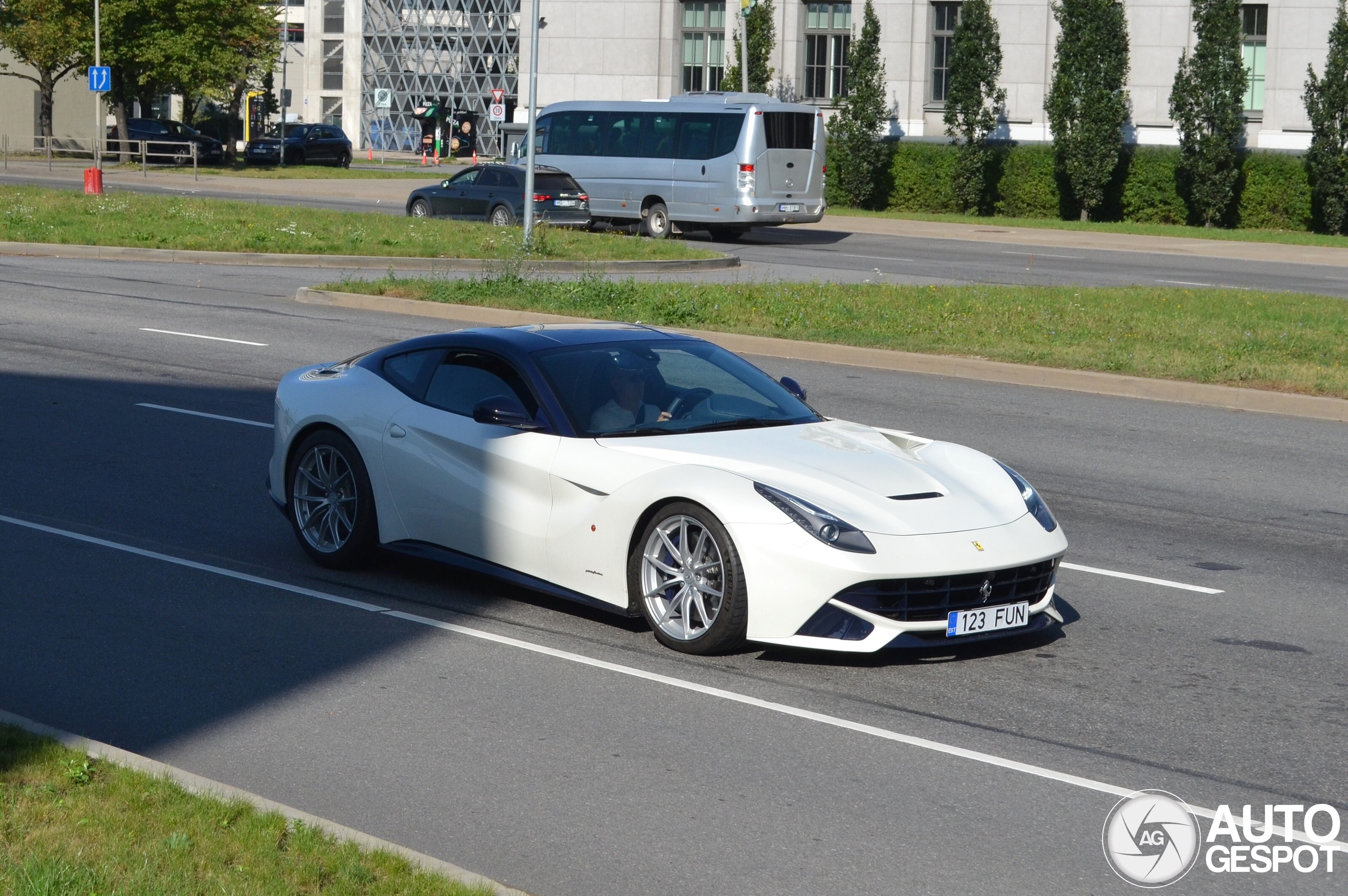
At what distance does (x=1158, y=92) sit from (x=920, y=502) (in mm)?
44838

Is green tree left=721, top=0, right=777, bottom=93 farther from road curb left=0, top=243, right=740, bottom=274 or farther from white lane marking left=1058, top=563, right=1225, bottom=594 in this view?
→ white lane marking left=1058, top=563, right=1225, bottom=594

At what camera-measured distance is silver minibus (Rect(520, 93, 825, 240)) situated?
3619 cm

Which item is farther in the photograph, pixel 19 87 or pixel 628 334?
pixel 19 87

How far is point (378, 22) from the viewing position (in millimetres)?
99312

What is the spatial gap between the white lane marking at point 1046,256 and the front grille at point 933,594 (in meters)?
27.6

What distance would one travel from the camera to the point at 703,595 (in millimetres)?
6953

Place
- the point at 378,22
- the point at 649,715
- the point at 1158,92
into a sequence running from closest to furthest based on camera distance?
1. the point at 649,715
2. the point at 1158,92
3. the point at 378,22

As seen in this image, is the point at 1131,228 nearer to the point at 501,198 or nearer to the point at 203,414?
the point at 501,198

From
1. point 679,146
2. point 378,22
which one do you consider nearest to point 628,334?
point 679,146

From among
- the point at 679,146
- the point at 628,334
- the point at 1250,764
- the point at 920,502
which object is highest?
the point at 679,146

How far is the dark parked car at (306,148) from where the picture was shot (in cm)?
6581

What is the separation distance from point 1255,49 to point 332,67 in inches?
2921

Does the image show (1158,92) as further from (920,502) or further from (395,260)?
(920,502)

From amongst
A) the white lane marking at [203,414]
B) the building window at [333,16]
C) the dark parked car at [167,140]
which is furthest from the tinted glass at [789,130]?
the building window at [333,16]
